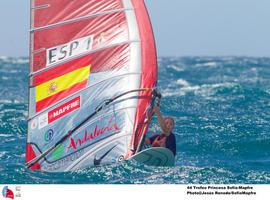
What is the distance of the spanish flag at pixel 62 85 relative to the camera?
12.9m

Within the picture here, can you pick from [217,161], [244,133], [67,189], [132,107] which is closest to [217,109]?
[244,133]

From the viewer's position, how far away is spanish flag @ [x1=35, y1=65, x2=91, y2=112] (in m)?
12.9

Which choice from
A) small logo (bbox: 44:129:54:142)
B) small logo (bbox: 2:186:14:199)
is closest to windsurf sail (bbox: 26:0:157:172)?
small logo (bbox: 44:129:54:142)

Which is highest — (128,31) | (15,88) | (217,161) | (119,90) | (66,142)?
(128,31)

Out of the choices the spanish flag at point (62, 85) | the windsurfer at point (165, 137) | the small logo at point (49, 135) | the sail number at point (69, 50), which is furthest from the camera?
the windsurfer at point (165, 137)

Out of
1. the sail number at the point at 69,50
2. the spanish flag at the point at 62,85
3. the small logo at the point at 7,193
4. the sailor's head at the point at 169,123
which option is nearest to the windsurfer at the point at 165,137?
the sailor's head at the point at 169,123

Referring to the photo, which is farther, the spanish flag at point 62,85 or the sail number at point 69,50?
the spanish flag at point 62,85

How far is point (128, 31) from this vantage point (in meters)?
12.9

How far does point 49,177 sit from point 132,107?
1.85m

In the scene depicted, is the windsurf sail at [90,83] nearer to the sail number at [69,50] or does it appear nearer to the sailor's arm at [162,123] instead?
the sail number at [69,50]

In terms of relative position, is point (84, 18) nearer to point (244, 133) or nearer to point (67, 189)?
point (67, 189)

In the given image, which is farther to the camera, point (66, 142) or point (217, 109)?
point (217, 109)

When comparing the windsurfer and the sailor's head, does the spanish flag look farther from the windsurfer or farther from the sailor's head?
the sailor's head

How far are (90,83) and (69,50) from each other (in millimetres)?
663
